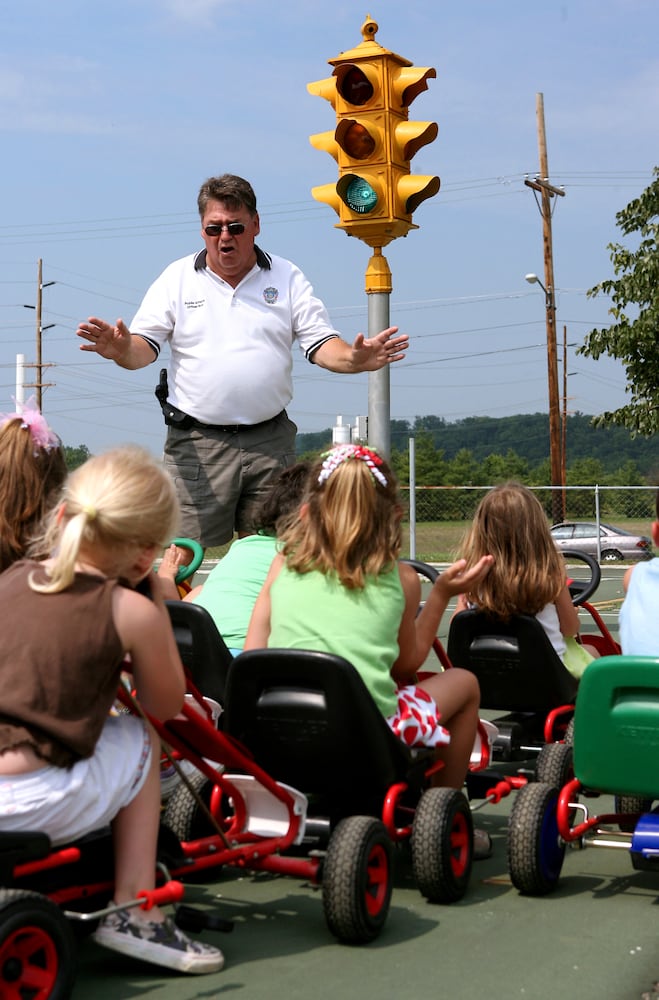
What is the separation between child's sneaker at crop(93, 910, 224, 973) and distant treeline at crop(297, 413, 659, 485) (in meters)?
51.7

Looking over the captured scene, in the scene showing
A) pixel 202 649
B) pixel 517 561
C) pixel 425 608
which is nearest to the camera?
pixel 425 608

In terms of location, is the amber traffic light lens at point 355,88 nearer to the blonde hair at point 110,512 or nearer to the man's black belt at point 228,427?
the man's black belt at point 228,427

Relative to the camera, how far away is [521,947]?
372cm

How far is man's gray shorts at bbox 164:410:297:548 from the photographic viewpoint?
621 centimetres

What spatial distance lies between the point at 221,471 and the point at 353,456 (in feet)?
6.64

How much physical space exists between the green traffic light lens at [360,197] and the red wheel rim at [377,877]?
172 inches

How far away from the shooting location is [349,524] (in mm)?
4172

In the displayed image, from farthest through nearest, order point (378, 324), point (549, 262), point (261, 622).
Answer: point (549, 262)
point (378, 324)
point (261, 622)

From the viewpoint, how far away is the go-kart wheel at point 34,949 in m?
2.98

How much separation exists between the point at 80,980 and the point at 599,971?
128 cm

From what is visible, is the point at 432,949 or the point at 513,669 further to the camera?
the point at 513,669

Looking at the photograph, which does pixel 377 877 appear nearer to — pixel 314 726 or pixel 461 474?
pixel 314 726

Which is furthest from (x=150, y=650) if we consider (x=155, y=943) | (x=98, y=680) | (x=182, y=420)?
(x=182, y=420)

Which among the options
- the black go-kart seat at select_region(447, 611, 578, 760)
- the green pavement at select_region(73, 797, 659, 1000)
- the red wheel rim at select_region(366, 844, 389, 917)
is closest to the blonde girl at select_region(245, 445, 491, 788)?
the red wheel rim at select_region(366, 844, 389, 917)
